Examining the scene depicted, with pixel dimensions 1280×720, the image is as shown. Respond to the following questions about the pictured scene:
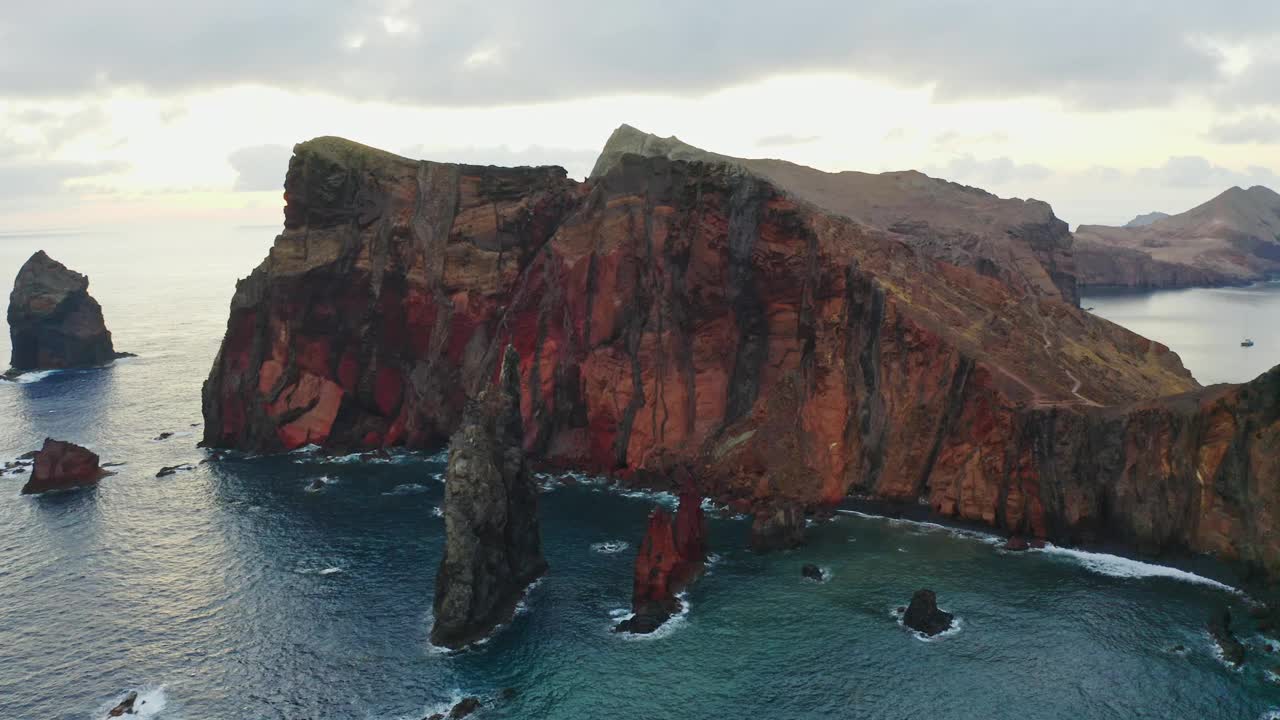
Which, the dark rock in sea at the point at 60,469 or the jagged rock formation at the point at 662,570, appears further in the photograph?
the dark rock in sea at the point at 60,469

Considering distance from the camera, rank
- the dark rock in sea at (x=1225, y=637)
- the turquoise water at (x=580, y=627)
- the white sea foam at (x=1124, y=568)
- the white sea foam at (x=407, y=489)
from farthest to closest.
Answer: the white sea foam at (x=407, y=489) → the white sea foam at (x=1124, y=568) → the dark rock in sea at (x=1225, y=637) → the turquoise water at (x=580, y=627)

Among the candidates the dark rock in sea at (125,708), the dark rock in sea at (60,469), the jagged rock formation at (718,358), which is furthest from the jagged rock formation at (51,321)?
the dark rock in sea at (125,708)

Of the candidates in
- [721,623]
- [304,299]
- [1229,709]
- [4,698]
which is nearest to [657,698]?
[721,623]

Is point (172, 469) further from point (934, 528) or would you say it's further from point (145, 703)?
point (934, 528)

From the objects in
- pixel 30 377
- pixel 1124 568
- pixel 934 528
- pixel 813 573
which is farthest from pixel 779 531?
pixel 30 377

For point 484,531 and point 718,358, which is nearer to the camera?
point 484,531

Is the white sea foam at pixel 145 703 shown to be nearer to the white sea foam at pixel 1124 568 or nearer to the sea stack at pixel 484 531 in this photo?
the sea stack at pixel 484 531

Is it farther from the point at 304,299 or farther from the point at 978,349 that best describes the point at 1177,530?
the point at 304,299
